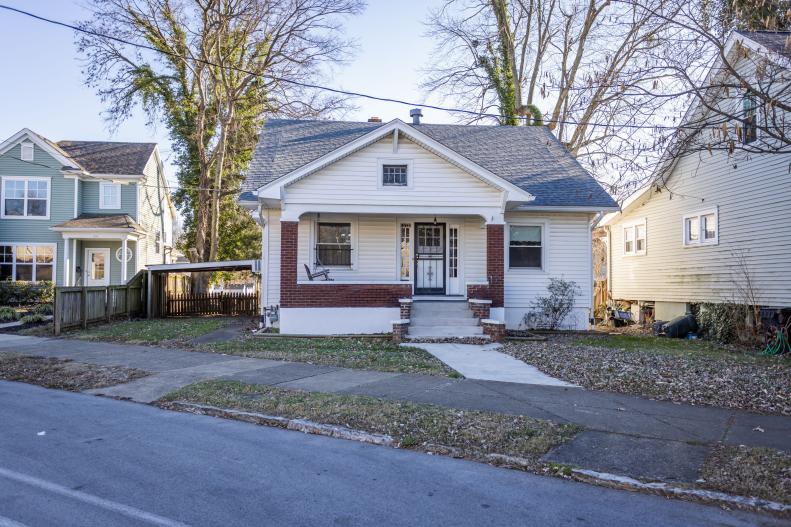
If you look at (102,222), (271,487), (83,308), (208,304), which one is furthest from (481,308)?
(102,222)

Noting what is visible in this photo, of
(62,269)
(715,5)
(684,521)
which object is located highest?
(715,5)

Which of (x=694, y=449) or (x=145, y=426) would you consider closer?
(x=694, y=449)

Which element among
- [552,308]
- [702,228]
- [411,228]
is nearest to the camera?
[552,308]

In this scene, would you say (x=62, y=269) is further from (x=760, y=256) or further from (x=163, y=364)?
(x=760, y=256)

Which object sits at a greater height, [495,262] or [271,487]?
[495,262]

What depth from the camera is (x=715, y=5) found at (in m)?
8.77

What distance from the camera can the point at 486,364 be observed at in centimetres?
1087

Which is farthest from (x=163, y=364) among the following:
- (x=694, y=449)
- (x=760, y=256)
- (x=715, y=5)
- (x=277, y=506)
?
(x=760, y=256)

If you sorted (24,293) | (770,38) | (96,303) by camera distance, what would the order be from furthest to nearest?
(24,293) < (96,303) < (770,38)

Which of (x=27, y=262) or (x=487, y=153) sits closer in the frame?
(x=487, y=153)

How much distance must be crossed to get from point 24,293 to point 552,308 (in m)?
21.6

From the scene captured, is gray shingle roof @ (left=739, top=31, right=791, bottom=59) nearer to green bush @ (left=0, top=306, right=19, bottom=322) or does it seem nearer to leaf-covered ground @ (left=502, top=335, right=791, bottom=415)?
leaf-covered ground @ (left=502, top=335, right=791, bottom=415)

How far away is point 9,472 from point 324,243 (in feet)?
39.1

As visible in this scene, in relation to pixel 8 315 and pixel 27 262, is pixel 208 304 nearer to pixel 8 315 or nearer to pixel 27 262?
pixel 8 315
